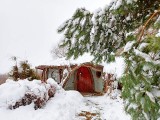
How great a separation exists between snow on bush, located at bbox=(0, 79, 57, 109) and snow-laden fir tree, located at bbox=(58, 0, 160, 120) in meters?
7.23

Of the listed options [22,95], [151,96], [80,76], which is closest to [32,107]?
[22,95]

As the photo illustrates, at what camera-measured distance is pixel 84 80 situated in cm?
2412

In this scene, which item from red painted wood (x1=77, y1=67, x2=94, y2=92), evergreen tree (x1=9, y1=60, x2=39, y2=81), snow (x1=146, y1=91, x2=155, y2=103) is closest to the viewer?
snow (x1=146, y1=91, x2=155, y2=103)

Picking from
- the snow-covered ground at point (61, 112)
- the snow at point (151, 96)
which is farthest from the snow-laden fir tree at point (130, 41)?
the snow-covered ground at point (61, 112)

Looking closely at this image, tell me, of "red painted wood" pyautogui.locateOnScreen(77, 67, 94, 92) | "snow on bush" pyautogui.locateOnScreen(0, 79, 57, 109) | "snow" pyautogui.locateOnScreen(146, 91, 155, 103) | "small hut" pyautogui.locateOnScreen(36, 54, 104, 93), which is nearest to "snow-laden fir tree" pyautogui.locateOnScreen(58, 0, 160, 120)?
"snow" pyautogui.locateOnScreen(146, 91, 155, 103)

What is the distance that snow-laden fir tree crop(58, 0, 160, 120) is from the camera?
3078 mm

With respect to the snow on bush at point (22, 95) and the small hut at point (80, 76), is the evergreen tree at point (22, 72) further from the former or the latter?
the snow on bush at point (22, 95)

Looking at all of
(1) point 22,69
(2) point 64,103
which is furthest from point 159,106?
(1) point 22,69

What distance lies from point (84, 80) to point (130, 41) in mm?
20788

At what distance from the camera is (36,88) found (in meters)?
12.7

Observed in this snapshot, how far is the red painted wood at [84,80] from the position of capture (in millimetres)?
24031

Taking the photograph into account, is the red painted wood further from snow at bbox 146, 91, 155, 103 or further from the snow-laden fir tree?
snow at bbox 146, 91, 155, 103

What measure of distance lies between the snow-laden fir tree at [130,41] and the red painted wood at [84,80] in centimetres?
1871

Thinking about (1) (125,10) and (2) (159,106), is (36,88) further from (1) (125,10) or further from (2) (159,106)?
(2) (159,106)
